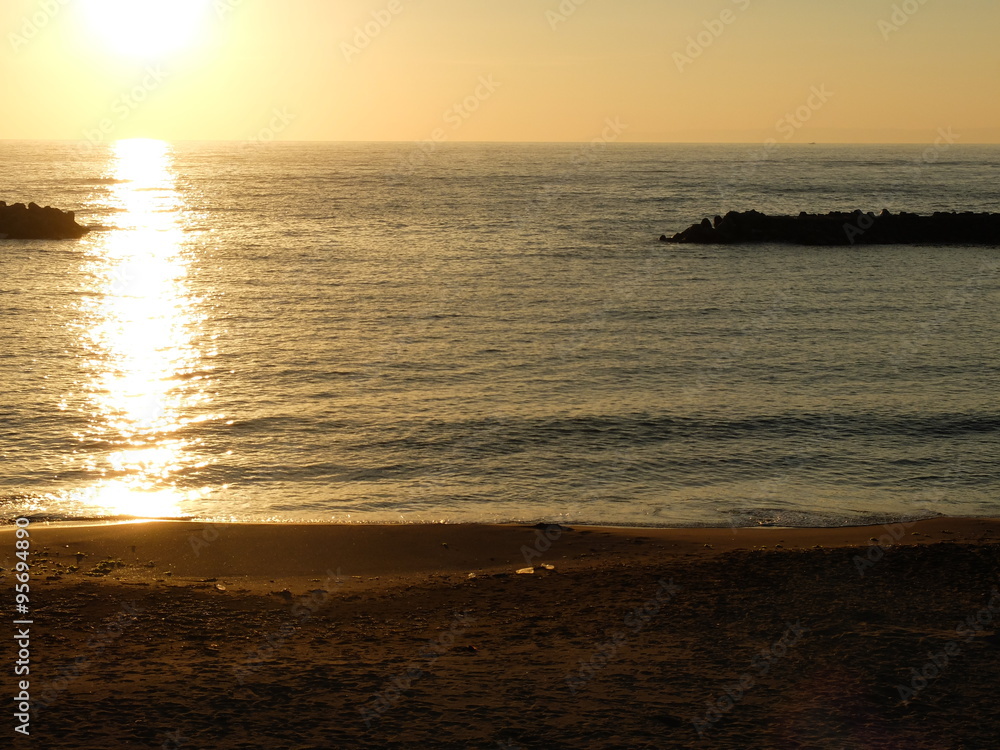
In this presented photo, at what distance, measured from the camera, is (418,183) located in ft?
371

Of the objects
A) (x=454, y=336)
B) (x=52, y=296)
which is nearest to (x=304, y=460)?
(x=454, y=336)

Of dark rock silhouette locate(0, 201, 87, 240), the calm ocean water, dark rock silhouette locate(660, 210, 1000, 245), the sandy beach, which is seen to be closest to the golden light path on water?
the calm ocean water

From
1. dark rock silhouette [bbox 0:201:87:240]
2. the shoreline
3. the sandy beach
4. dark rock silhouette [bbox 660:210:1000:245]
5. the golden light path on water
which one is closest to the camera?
the sandy beach

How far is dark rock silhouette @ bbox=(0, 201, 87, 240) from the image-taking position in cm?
5934

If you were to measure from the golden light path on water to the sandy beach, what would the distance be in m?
2.37

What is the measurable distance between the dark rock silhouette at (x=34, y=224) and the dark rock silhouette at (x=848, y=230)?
128 ft

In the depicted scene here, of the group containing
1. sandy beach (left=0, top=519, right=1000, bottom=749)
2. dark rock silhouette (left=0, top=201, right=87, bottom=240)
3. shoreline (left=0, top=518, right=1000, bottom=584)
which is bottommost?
shoreline (left=0, top=518, right=1000, bottom=584)

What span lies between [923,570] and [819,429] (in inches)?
329

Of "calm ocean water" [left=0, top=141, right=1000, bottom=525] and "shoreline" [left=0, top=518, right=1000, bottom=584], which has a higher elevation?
"calm ocean water" [left=0, top=141, right=1000, bottom=525]

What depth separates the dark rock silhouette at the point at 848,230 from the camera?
193ft

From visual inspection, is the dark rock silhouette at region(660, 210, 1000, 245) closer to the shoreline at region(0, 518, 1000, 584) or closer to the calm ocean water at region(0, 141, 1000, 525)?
the calm ocean water at region(0, 141, 1000, 525)

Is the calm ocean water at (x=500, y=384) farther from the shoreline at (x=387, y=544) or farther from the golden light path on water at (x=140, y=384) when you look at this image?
the shoreline at (x=387, y=544)

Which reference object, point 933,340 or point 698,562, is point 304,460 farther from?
point 933,340

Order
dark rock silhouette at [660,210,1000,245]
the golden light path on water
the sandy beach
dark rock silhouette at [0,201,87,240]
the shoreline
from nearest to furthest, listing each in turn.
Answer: the sandy beach
the shoreline
the golden light path on water
dark rock silhouette at [660,210,1000,245]
dark rock silhouette at [0,201,87,240]
